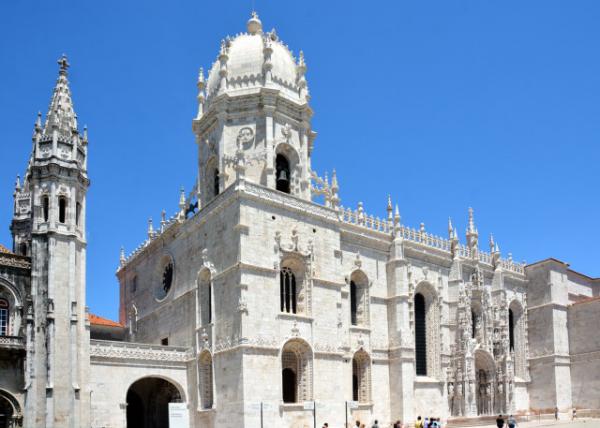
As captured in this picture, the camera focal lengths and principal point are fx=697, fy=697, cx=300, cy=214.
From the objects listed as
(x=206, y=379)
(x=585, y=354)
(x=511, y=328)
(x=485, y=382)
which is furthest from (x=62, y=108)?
(x=585, y=354)

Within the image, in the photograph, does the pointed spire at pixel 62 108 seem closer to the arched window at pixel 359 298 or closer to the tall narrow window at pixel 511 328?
the arched window at pixel 359 298

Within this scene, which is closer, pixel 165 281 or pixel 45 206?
pixel 45 206

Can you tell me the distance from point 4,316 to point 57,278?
2.75 m

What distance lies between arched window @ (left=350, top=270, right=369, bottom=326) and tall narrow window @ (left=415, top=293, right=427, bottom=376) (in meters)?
4.76

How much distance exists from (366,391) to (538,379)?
16810mm

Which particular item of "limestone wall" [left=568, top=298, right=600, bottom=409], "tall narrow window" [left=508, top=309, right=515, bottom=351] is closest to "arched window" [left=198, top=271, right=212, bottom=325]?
"tall narrow window" [left=508, top=309, right=515, bottom=351]

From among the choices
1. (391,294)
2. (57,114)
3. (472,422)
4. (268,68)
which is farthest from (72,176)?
(472,422)

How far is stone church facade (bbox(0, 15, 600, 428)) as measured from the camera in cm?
3162

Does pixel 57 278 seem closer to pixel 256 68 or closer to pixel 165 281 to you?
pixel 165 281

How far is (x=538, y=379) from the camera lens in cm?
4853

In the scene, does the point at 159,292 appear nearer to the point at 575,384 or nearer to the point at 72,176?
the point at 72,176

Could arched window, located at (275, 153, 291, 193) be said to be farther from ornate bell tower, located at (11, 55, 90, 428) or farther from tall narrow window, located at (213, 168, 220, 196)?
ornate bell tower, located at (11, 55, 90, 428)

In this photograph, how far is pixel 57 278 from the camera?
31.8 metres

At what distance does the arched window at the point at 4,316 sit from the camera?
30.9 m
